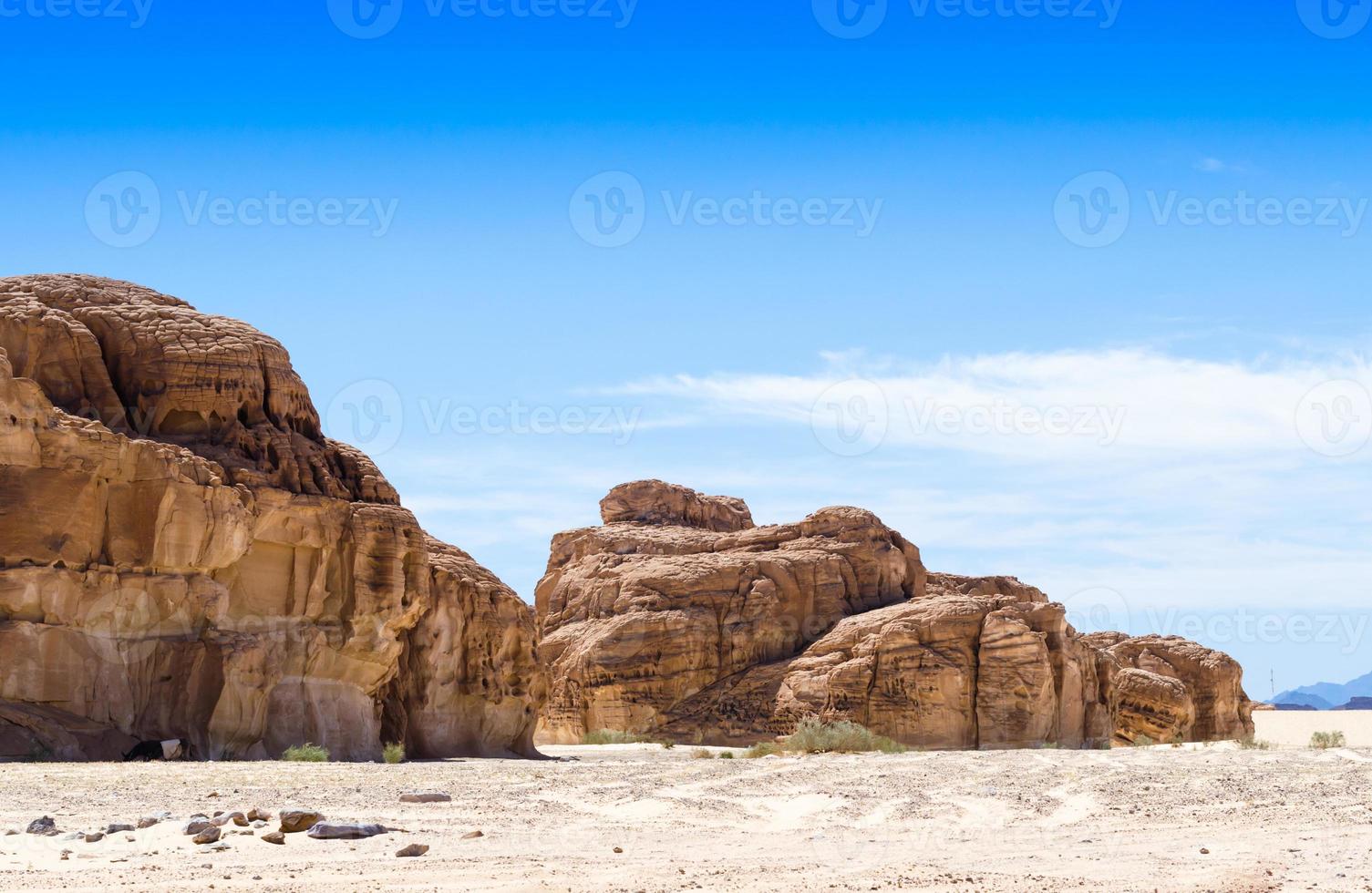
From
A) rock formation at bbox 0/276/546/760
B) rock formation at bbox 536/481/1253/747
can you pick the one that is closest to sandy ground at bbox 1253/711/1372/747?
rock formation at bbox 536/481/1253/747

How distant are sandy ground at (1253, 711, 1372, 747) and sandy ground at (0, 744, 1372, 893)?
4399 cm

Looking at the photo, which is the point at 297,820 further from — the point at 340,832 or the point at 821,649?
the point at 821,649

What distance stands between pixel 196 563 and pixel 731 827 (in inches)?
648

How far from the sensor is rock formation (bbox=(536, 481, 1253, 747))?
155 feet

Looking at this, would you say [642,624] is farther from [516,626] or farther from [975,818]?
[975,818]

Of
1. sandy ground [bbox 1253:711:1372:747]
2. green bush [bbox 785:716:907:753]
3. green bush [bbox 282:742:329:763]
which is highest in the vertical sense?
sandy ground [bbox 1253:711:1372:747]

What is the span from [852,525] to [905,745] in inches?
509

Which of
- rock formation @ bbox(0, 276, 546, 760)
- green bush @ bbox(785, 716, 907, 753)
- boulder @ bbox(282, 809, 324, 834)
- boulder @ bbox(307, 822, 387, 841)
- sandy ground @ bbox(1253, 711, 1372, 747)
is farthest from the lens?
sandy ground @ bbox(1253, 711, 1372, 747)

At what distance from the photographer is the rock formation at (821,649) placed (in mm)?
47344

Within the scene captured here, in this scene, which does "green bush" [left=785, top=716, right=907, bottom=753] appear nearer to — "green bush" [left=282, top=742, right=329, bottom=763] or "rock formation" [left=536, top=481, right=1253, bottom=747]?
"rock formation" [left=536, top=481, right=1253, bottom=747]

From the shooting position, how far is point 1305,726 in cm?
8638

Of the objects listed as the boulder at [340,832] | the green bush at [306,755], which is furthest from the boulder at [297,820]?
the green bush at [306,755]

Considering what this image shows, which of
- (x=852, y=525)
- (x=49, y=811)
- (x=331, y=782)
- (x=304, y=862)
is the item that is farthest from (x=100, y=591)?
(x=852, y=525)

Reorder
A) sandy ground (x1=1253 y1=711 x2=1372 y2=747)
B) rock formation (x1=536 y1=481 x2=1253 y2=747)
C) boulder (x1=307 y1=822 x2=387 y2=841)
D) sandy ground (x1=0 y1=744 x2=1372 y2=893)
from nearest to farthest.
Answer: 1. sandy ground (x1=0 y1=744 x2=1372 y2=893)
2. boulder (x1=307 y1=822 x2=387 y2=841)
3. rock formation (x1=536 y1=481 x2=1253 y2=747)
4. sandy ground (x1=1253 y1=711 x2=1372 y2=747)
